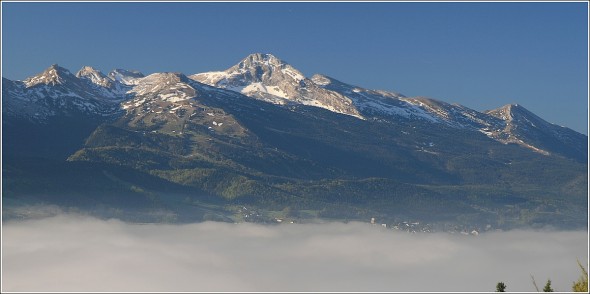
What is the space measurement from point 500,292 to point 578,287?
654 cm

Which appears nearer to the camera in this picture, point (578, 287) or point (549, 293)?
point (578, 287)

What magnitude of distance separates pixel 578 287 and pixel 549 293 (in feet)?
17.7

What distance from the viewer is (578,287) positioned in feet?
188

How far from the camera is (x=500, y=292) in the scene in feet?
206

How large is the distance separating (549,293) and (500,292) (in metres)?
2.97

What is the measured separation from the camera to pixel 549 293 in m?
62.6

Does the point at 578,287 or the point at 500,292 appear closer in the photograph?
the point at 578,287
